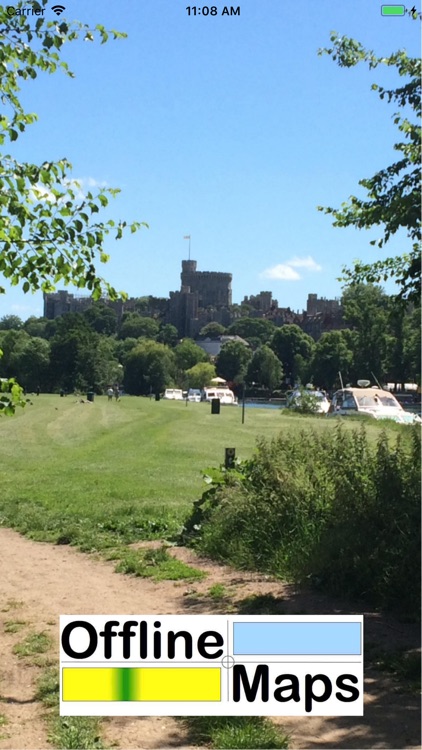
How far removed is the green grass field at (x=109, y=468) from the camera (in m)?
11.5

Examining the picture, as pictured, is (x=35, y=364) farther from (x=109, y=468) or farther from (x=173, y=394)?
(x=173, y=394)

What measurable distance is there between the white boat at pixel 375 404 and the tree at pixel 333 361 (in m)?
0.30

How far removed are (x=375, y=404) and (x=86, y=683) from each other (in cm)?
844

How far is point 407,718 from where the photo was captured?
188 inches

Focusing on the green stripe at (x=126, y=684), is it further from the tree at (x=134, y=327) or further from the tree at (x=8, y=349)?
the tree at (x=134, y=327)

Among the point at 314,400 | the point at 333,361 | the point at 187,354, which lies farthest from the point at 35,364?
the point at 187,354

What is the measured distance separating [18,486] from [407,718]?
1241 cm

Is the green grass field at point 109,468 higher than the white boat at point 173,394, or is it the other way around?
the white boat at point 173,394

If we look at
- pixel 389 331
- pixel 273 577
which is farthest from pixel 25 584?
pixel 389 331

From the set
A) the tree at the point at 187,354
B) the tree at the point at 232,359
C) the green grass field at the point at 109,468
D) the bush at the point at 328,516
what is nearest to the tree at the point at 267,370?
the green grass field at the point at 109,468

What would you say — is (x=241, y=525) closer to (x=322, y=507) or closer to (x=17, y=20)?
(x=322, y=507)

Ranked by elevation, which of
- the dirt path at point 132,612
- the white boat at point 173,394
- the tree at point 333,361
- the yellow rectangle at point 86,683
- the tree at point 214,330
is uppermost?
the tree at point 214,330

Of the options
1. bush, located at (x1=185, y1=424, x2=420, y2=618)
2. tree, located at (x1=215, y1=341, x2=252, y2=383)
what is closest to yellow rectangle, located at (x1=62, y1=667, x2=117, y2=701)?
bush, located at (x1=185, y1=424, x2=420, y2=618)

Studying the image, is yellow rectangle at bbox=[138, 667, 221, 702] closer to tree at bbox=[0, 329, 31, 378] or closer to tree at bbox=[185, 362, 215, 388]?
tree at bbox=[0, 329, 31, 378]
